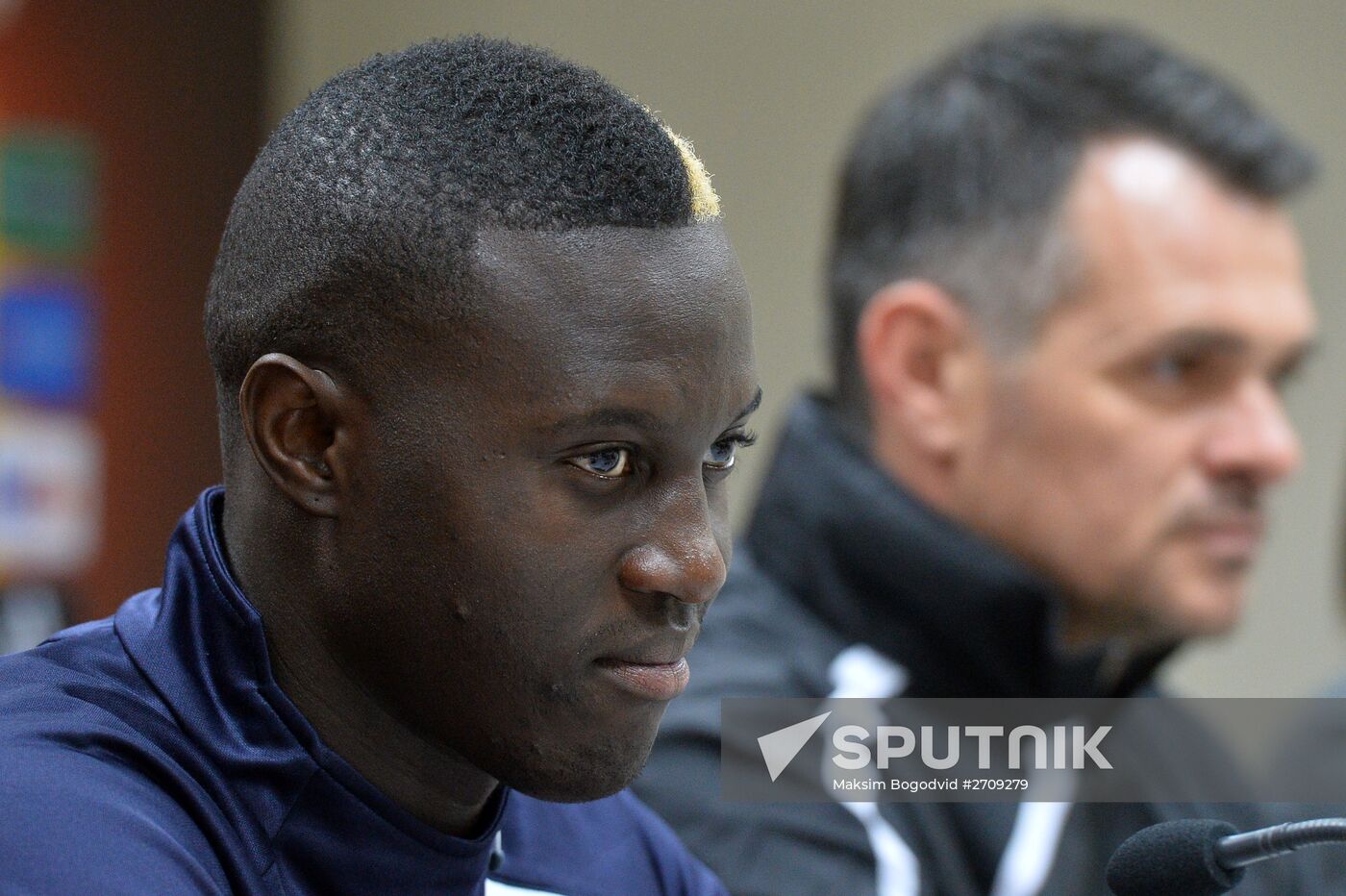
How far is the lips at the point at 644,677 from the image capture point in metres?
0.92

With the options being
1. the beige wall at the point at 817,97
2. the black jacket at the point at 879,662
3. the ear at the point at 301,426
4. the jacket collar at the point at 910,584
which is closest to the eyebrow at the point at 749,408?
the ear at the point at 301,426

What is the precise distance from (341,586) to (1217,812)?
1.28 metres

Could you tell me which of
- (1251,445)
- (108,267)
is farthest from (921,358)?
(108,267)

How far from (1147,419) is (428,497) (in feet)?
4.03

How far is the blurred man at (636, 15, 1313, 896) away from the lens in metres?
1.84

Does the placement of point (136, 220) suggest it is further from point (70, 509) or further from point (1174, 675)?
point (1174, 675)

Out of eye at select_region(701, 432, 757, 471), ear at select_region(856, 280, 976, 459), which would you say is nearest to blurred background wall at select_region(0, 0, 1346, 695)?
ear at select_region(856, 280, 976, 459)

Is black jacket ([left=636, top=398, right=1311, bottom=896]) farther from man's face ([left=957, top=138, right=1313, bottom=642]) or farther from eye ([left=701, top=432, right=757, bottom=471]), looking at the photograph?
eye ([left=701, top=432, right=757, bottom=471])

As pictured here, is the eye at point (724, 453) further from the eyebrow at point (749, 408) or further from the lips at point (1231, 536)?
the lips at point (1231, 536)

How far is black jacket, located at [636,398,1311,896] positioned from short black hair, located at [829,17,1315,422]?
23 cm

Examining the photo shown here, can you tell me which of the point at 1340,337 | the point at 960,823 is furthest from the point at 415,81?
the point at 1340,337

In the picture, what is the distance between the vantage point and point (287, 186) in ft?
3.05

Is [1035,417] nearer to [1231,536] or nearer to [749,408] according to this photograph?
[1231,536]

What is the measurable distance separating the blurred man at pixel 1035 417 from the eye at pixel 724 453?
0.75 m
